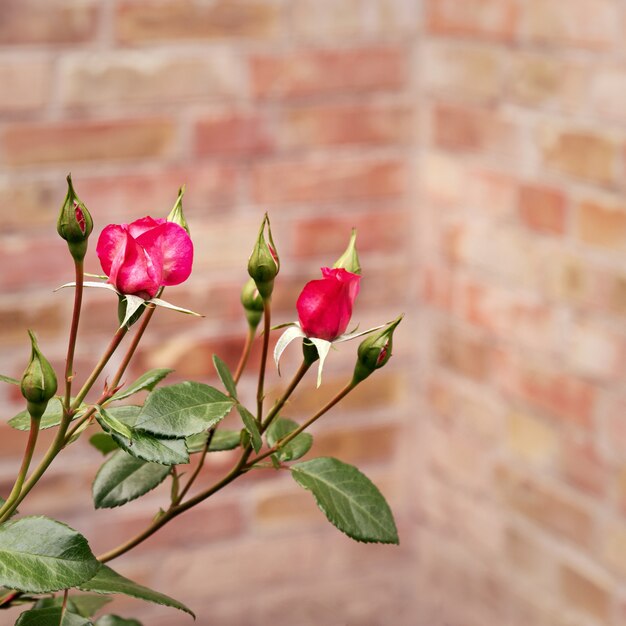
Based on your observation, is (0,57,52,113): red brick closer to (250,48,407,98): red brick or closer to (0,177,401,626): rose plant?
(250,48,407,98): red brick

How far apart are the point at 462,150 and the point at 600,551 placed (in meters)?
0.59

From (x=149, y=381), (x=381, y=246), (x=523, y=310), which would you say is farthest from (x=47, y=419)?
(x=381, y=246)

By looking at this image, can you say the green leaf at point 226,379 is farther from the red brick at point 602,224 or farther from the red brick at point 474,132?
the red brick at point 474,132

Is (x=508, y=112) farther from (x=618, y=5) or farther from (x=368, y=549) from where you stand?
(x=368, y=549)

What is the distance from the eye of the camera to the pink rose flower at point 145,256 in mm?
470

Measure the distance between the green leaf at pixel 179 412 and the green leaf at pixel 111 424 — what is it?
12 mm

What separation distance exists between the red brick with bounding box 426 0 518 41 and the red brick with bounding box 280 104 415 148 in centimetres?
13

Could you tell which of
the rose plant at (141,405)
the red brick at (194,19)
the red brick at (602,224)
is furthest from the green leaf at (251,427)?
the red brick at (194,19)

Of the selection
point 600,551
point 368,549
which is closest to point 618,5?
point 600,551

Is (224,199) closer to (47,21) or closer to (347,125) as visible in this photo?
(347,125)

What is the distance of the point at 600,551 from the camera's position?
59.1 inches

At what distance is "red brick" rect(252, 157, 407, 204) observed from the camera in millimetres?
1617

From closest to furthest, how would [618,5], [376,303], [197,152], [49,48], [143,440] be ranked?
[143,440] < [618,5] < [49,48] < [197,152] < [376,303]

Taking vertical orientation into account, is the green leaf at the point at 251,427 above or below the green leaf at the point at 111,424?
below
